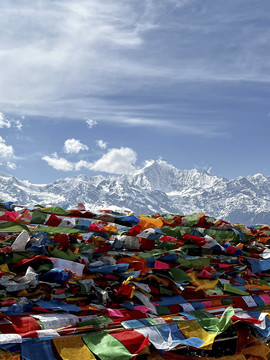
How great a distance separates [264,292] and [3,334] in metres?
4.60

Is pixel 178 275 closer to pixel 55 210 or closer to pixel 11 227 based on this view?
pixel 11 227

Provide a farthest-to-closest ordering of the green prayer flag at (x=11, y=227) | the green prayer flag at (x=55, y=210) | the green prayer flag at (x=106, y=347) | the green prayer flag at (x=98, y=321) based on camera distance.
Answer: the green prayer flag at (x=55, y=210) < the green prayer flag at (x=11, y=227) < the green prayer flag at (x=98, y=321) < the green prayer flag at (x=106, y=347)

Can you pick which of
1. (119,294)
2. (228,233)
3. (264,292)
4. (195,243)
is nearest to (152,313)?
(119,294)

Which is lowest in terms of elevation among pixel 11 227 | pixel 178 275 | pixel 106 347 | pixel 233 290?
pixel 106 347

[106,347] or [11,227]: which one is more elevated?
[11,227]

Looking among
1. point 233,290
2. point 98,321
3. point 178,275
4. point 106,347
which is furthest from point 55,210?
point 106,347

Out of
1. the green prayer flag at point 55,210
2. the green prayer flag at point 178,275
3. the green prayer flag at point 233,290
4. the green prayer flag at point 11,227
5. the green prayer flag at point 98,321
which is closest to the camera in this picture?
the green prayer flag at point 98,321

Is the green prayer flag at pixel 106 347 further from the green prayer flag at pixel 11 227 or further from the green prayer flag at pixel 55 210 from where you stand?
the green prayer flag at pixel 55 210

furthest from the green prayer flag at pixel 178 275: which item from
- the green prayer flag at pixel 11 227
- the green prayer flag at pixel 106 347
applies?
the green prayer flag at pixel 11 227

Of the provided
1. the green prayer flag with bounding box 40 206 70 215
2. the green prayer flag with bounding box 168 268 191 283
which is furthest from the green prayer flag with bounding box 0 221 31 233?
the green prayer flag with bounding box 168 268 191 283

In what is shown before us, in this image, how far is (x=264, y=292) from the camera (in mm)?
6664

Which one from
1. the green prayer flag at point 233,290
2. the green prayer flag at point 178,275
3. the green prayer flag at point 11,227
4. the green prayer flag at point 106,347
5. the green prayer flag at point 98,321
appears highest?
the green prayer flag at point 11,227

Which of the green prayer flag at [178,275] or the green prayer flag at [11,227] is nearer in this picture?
the green prayer flag at [178,275]

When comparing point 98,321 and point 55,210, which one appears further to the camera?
point 55,210
